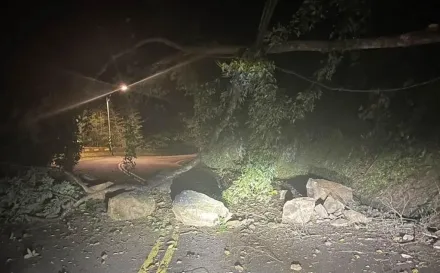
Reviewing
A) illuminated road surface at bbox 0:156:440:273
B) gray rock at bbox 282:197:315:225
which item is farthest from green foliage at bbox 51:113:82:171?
gray rock at bbox 282:197:315:225

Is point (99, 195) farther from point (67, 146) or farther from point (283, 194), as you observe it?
point (283, 194)

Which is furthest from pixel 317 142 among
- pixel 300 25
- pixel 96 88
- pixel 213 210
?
pixel 96 88

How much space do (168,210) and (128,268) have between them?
2286 mm

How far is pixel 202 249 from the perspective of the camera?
565cm

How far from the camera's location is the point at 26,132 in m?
8.16

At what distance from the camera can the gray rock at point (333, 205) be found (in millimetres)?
6848

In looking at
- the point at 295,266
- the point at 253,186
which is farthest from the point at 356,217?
the point at 253,186

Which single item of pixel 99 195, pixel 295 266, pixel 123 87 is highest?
pixel 123 87

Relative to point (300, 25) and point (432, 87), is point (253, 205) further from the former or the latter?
point (432, 87)

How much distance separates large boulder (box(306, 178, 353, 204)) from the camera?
23.8ft

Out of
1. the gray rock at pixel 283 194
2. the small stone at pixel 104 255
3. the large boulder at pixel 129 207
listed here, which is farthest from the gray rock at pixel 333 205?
the small stone at pixel 104 255

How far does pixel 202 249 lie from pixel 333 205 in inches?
104

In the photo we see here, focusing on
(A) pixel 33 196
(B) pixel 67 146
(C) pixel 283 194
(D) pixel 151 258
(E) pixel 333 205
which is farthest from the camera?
(B) pixel 67 146

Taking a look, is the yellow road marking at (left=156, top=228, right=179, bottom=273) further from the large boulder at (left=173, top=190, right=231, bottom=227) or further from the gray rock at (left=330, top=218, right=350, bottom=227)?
the gray rock at (left=330, top=218, right=350, bottom=227)
